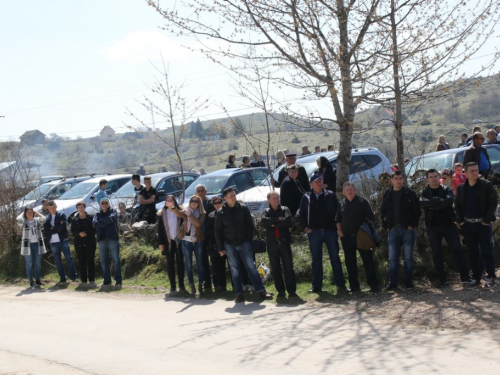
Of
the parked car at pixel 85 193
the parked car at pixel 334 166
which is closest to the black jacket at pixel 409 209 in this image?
the parked car at pixel 334 166

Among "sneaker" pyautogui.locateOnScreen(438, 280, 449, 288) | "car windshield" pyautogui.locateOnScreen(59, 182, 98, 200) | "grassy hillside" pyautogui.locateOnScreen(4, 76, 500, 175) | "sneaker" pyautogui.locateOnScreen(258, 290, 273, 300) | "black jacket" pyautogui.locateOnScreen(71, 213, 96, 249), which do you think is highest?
"grassy hillside" pyautogui.locateOnScreen(4, 76, 500, 175)

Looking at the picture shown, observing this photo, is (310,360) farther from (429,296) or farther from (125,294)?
(125,294)

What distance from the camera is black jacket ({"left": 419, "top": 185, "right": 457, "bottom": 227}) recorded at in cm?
1031

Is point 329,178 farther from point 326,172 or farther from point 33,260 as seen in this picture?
point 33,260

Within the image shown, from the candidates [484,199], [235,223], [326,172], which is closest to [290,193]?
[326,172]

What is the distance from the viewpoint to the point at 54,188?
23.0 metres

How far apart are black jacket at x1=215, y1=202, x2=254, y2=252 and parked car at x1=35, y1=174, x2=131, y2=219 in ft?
27.9

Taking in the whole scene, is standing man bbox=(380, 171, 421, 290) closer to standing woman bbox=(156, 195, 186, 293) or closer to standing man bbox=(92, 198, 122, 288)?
standing woman bbox=(156, 195, 186, 293)

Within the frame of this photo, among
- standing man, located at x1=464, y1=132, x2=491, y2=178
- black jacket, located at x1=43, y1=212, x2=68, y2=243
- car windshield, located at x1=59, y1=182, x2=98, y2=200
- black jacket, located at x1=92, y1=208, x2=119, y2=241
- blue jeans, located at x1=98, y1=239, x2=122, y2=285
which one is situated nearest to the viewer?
→ standing man, located at x1=464, y1=132, x2=491, y2=178

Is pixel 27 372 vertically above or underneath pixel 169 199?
underneath

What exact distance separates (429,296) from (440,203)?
4.97 feet

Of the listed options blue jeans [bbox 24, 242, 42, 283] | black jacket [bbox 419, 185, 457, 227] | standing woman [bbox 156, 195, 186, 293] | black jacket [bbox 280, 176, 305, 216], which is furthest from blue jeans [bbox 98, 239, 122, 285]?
black jacket [bbox 419, 185, 457, 227]

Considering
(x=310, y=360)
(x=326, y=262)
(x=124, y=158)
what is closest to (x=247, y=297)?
(x=326, y=262)

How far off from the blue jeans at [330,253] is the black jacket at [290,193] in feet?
4.73
